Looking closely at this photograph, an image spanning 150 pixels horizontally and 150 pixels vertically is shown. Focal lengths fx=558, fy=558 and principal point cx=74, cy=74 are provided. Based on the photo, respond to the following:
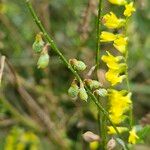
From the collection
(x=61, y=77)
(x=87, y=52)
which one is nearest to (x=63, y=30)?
(x=61, y=77)

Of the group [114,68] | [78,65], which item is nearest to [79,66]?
[78,65]

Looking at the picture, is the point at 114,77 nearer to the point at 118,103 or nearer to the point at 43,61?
the point at 118,103

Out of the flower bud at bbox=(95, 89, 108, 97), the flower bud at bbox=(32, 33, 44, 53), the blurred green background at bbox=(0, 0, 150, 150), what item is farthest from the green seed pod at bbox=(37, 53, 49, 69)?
the blurred green background at bbox=(0, 0, 150, 150)

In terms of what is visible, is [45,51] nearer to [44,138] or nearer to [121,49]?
[121,49]

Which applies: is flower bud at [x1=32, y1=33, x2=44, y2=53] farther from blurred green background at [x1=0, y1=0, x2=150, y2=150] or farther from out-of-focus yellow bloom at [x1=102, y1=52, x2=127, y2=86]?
blurred green background at [x1=0, y1=0, x2=150, y2=150]

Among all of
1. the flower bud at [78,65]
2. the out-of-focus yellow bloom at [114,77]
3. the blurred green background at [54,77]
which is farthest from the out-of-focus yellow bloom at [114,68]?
the blurred green background at [54,77]

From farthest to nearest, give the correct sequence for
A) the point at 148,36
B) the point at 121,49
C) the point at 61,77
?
the point at 61,77 → the point at 148,36 → the point at 121,49
